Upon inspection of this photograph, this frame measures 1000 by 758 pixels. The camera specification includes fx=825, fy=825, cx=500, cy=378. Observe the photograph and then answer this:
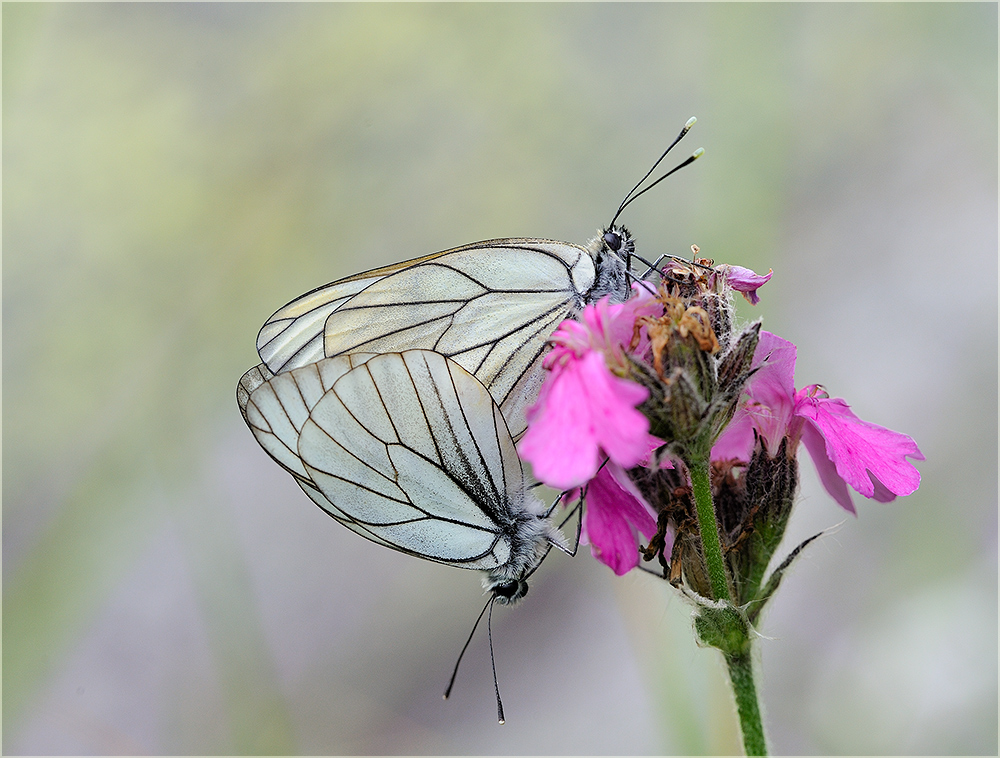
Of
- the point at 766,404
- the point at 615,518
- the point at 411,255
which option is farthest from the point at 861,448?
the point at 411,255

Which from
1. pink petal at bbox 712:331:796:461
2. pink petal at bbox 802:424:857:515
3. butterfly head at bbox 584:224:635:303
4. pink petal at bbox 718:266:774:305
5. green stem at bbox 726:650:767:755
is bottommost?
green stem at bbox 726:650:767:755

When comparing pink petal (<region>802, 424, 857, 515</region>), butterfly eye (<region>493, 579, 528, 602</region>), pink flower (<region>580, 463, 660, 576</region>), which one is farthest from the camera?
butterfly eye (<region>493, 579, 528, 602</region>)

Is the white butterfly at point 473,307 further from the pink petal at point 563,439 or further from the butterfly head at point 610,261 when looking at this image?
the pink petal at point 563,439

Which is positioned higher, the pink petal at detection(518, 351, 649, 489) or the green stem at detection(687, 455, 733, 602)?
the pink petal at detection(518, 351, 649, 489)

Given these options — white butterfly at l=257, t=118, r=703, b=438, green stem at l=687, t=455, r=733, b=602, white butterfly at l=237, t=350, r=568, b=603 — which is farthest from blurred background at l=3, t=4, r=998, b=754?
green stem at l=687, t=455, r=733, b=602

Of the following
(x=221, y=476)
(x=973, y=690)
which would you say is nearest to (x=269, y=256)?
(x=221, y=476)

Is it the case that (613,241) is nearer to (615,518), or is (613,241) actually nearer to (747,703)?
(615,518)

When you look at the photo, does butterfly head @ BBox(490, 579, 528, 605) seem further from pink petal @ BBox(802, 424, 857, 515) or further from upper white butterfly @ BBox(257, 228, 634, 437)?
pink petal @ BBox(802, 424, 857, 515)
